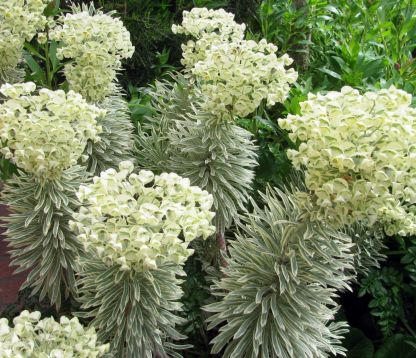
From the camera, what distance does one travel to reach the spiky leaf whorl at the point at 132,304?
159cm

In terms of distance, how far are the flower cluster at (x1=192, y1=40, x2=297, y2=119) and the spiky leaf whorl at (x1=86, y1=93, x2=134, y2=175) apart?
63 centimetres

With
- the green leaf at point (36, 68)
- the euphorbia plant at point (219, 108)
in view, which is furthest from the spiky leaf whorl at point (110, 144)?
the green leaf at point (36, 68)

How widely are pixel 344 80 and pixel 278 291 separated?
145cm

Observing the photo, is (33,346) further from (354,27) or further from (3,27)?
(354,27)

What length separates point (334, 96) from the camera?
1425 mm

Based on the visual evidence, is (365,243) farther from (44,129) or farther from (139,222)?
(44,129)

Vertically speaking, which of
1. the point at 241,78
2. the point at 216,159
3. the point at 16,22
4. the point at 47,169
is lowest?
the point at 216,159

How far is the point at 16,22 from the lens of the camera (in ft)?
7.58

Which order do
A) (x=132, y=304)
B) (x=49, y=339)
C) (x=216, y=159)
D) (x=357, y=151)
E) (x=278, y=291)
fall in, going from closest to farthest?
(x=357, y=151) → (x=49, y=339) → (x=132, y=304) → (x=278, y=291) → (x=216, y=159)

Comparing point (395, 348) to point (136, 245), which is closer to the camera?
point (136, 245)

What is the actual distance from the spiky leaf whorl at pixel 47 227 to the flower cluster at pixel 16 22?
0.74 m

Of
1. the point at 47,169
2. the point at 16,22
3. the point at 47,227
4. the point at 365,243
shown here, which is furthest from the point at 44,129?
the point at 365,243

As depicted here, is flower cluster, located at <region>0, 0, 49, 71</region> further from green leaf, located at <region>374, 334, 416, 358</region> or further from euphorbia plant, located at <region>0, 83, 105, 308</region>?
green leaf, located at <region>374, 334, 416, 358</region>

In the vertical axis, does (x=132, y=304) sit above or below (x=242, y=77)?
below
